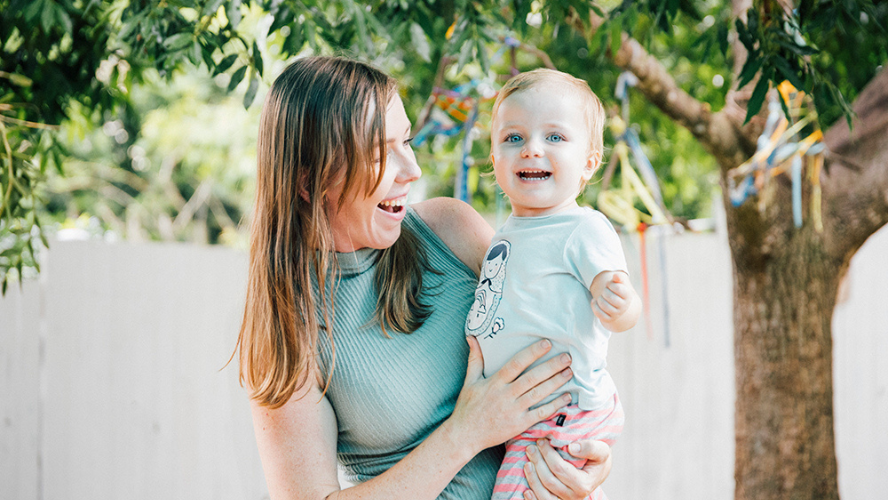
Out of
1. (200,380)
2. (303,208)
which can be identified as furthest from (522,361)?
(200,380)

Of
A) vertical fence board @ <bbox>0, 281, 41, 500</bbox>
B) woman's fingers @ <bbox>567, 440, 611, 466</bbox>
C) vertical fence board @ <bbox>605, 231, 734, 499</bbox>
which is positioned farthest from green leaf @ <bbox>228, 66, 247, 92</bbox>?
vertical fence board @ <bbox>605, 231, 734, 499</bbox>

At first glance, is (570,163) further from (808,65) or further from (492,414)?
(808,65)

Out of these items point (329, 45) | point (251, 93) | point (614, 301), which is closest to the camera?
point (614, 301)

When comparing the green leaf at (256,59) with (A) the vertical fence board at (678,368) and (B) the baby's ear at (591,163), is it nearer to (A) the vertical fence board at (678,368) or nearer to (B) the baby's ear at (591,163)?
(B) the baby's ear at (591,163)

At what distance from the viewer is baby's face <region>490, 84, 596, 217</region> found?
1399 millimetres

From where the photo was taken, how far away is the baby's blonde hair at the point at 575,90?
4.68ft

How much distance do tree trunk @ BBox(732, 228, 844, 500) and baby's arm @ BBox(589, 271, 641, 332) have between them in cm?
184

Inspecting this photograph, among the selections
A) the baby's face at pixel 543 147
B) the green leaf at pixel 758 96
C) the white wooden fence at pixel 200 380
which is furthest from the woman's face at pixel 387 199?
the white wooden fence at pixel 200 380

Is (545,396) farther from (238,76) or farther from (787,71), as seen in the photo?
(238,76)

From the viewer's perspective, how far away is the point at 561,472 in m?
1.28

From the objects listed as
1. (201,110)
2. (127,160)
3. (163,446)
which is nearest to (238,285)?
(163,446)

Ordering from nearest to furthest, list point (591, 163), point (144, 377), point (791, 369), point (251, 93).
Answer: point (591, 163) → point (251, 93) → point (791, 369) → point (144, 377)

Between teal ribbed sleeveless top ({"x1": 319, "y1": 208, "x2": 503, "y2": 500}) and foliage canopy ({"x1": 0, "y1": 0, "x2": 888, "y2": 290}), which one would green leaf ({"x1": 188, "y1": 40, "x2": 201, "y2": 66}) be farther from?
teal ribbed sleeveless top ({"x1": 319, "y1": 208, "x2": 503, "y2": 500})

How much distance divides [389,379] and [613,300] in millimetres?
447
